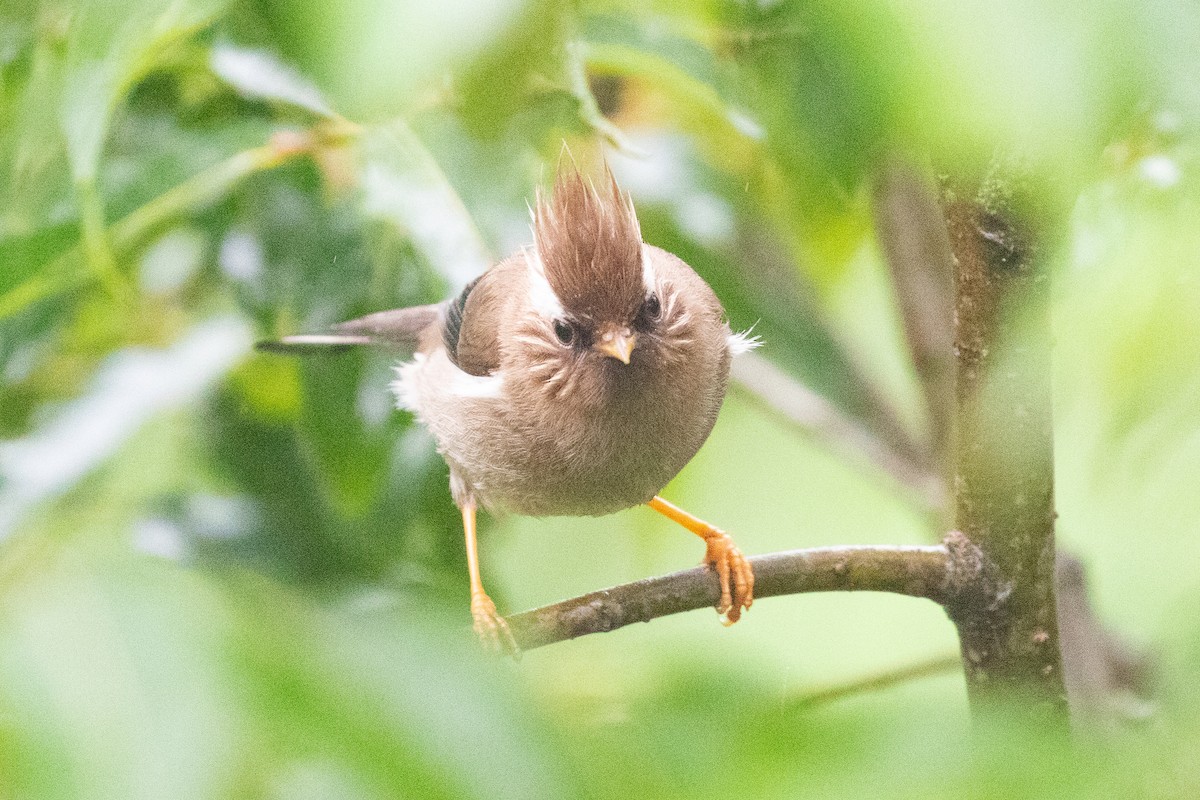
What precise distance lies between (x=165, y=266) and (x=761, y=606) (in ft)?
3.98

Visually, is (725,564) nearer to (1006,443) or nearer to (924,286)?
(1006,443)

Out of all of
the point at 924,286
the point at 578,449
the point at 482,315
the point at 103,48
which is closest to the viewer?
the point at 103,48

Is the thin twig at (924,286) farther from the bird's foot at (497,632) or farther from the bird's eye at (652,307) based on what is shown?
the bird's foot at (497,632)

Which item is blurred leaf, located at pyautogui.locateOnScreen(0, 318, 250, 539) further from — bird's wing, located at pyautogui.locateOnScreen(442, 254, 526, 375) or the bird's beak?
the bird's beak

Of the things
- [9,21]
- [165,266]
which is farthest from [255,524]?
[9,21]

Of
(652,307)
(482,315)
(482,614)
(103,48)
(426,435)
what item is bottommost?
(426,435)

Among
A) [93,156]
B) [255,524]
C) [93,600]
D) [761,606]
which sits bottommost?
[761,606]

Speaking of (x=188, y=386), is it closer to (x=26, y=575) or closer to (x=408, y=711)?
(x=26, y=575)

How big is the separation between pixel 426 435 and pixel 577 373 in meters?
0.48

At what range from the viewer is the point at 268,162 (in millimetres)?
1453

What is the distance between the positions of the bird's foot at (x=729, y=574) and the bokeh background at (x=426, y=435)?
0.31ft

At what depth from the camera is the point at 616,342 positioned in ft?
3.81

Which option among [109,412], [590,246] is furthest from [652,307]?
[109,412]

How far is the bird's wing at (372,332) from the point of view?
153cm
